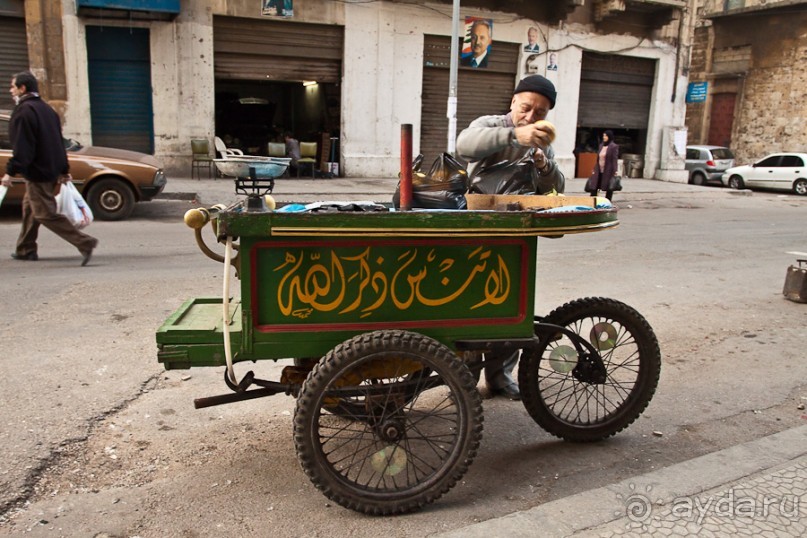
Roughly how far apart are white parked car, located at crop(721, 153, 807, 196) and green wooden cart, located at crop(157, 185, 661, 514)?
866 inches

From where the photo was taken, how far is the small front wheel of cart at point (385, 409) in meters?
2.57

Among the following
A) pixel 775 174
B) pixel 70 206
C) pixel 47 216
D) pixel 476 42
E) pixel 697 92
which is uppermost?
pixel 476 42

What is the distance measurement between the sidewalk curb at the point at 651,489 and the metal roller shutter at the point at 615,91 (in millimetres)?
19433

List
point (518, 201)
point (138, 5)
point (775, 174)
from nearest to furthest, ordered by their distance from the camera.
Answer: point (518, 201), point (138, 5), point (775, 174)

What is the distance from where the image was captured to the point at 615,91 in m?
21.9

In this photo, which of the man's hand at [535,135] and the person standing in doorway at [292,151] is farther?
the person standing in doorway at [292,151]

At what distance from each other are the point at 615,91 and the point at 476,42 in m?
5.90

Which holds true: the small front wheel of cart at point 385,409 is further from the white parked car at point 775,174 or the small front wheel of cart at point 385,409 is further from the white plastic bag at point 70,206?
the white parked car at point 775,174

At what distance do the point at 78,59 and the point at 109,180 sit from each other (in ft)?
20.3

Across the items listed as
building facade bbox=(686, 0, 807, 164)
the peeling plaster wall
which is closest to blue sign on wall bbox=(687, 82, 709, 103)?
building facade bbox=(686, 0, 807, 164)

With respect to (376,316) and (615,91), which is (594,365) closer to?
(376,316)

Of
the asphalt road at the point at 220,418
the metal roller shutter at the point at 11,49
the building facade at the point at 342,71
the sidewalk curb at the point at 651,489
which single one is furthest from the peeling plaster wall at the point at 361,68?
the sidewalk curb at the point at 651,489

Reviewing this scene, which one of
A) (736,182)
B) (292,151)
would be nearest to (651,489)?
(292,151)

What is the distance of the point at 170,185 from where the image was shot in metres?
14.5
